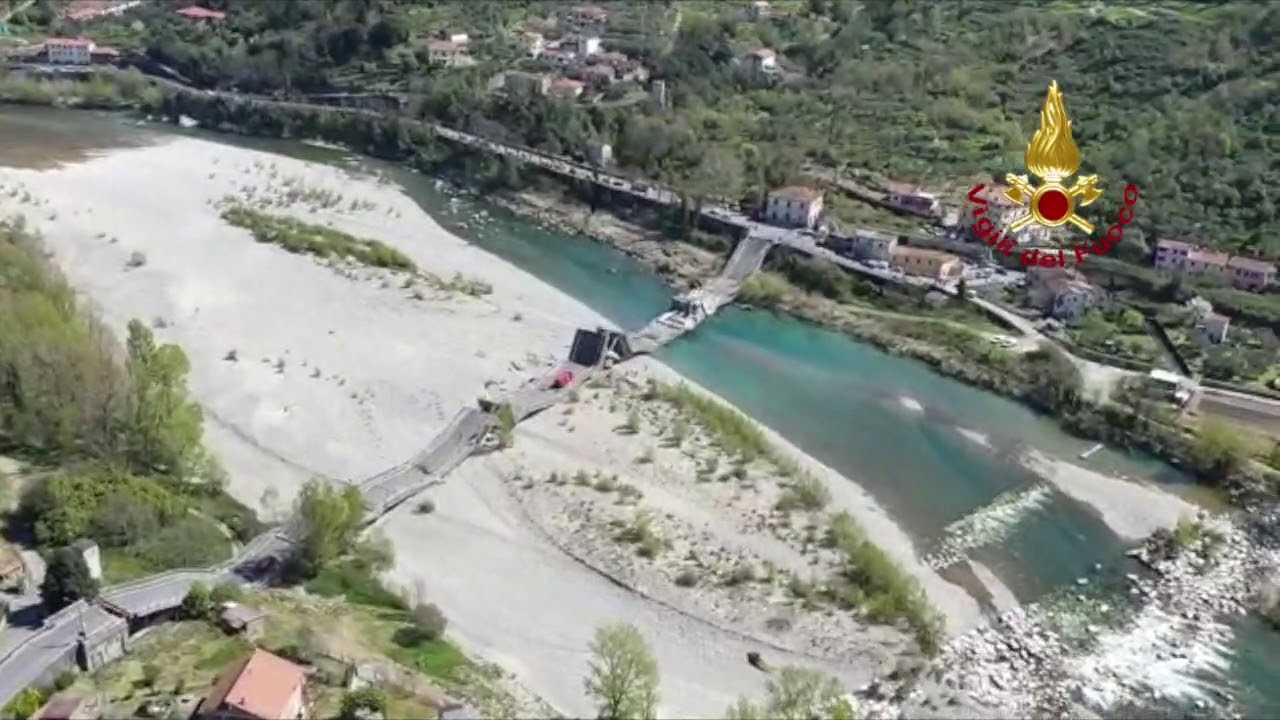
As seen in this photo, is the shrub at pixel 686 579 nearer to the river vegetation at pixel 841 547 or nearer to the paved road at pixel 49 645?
the river vegetation at pixel 841 547

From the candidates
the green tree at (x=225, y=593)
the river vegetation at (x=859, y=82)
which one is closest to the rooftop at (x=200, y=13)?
the river vegetation at (x=859, y=82)

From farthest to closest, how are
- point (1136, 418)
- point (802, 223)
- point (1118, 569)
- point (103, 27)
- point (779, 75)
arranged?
1. point (103, 27)
2. point (779, 75)
3. point (802, 223)
4. point (1136, 418)
5. point (1118, 569)

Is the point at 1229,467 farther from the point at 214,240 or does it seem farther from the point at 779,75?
the point at 779,75

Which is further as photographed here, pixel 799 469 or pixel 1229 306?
pixel 1229 306

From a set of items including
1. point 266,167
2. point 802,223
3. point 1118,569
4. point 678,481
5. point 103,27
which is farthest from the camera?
point 103,27

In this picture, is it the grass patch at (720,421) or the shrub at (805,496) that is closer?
the shrub at (805,496)

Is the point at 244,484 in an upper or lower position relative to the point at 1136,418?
lower

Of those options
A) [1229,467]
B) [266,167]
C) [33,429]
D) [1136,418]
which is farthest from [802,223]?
[33,429]
